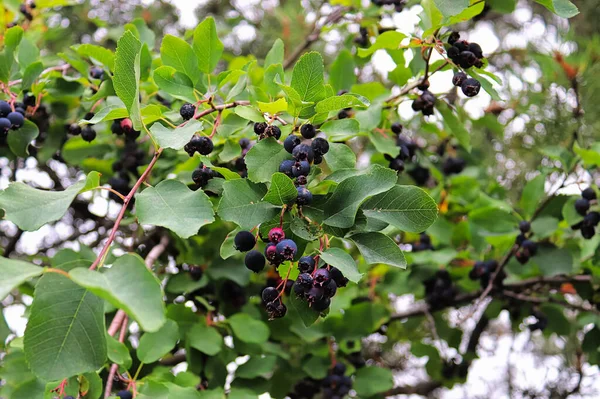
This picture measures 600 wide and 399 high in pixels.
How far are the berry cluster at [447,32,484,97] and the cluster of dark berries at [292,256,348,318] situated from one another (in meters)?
0.48

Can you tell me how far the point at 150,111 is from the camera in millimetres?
1060

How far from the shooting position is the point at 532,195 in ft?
5.59

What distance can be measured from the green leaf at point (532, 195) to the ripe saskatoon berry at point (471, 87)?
653mm

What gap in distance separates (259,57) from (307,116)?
1993 mm

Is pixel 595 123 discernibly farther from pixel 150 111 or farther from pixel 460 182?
pixel 150 111

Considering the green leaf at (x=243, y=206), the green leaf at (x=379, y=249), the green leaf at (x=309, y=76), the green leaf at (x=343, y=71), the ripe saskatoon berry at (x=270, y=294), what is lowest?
the ripe saskatoon berry at (x=270, y=294)

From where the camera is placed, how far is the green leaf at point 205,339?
1363 millimetres

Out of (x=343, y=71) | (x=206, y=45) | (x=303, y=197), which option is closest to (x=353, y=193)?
(x=303, y=197)

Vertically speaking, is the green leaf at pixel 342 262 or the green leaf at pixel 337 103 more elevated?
the green leaf at pixel 337 103

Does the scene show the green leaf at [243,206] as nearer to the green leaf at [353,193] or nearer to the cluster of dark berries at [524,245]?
the green leaf at [353,193]

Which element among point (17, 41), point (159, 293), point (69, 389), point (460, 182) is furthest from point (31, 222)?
point (460, 182)

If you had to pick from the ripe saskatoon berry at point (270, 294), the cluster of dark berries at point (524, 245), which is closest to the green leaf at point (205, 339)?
the ripe saskatoon berry at point (270, 294)

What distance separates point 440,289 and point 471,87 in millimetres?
779

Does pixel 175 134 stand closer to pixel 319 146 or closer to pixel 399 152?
pixel 319 146
